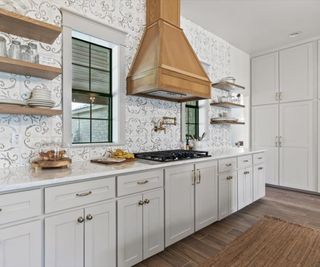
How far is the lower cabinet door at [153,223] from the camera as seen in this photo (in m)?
1.87

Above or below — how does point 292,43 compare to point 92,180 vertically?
above

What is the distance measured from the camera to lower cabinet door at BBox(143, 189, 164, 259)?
1.87 m

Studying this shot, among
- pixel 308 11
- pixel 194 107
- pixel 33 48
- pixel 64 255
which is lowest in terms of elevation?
pixel 64 255

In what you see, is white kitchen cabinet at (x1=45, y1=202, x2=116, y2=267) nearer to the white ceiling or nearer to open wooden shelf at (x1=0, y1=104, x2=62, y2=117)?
open wooden shelf at (x1=0, y1=104, x2=62, y2=117)

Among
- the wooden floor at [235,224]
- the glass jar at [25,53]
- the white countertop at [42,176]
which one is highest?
the glass jar at [25,53]

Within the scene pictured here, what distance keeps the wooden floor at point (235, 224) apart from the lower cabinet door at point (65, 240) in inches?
28.4

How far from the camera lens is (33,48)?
5.71 ft

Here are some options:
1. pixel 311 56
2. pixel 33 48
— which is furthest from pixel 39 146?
pixel 311 56

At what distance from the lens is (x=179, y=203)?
2166mm

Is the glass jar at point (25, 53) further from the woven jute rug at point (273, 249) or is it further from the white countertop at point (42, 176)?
the woven jute rug at point (273, 249)

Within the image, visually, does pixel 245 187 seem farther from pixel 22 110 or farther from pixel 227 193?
pixel 22 110

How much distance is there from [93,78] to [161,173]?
1321 millimetres

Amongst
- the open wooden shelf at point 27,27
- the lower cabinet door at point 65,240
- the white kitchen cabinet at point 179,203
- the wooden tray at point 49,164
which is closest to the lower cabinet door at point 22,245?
the lower cabinet door at point 65,240

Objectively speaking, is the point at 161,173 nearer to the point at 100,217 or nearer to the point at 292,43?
the point at 100,217
